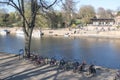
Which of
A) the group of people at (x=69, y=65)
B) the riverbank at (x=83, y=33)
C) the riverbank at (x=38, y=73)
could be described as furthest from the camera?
the riverbank at (x=83, y=33)

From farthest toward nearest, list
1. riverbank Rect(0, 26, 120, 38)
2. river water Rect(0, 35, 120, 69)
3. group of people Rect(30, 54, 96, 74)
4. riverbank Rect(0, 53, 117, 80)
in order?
riverbank Rect(0, 26, 120, 38) → river water Rect(0, 35, 120, 69) → group of people Rect(30, 54, 96, 74) → riverbank Rect(0, 53, 117, 80)

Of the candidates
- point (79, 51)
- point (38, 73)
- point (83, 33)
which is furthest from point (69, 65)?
point (83, 33)

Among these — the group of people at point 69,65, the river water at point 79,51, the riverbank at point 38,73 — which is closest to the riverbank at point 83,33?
the river water at point 79,51

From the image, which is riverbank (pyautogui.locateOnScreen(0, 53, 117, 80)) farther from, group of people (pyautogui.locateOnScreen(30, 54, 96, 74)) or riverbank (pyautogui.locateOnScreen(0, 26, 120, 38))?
riverbank (pyautogui.locateOnScreen(0, 26, 120, 38))

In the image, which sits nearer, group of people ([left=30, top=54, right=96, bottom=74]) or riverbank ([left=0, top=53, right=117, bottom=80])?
riverbank ([left=0, top=53, right=117, bottom=80])

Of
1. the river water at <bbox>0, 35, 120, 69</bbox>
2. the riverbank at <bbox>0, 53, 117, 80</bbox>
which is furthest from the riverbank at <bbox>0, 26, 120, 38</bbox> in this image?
the riverbank at <bbox>0, 53, 117, 80</bbox>

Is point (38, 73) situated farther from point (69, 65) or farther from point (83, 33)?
point (83, 33)

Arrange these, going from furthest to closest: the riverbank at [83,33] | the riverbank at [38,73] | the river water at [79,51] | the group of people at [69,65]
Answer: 1. the riverbank at [83,33]
2. the river water at [79,51]
3. the group of people at [69,65]
4. the riverbank at [38,73]

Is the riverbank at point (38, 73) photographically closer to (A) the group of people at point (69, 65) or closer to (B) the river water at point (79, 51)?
(A) the group of people at point (69, 65)

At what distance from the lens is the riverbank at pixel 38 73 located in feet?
58.8

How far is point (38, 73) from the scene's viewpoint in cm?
1900

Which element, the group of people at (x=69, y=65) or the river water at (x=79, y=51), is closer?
the group of people at (x=69, y=65)

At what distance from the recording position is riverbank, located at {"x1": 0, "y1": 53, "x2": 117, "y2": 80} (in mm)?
17922

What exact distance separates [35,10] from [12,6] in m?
1.96
